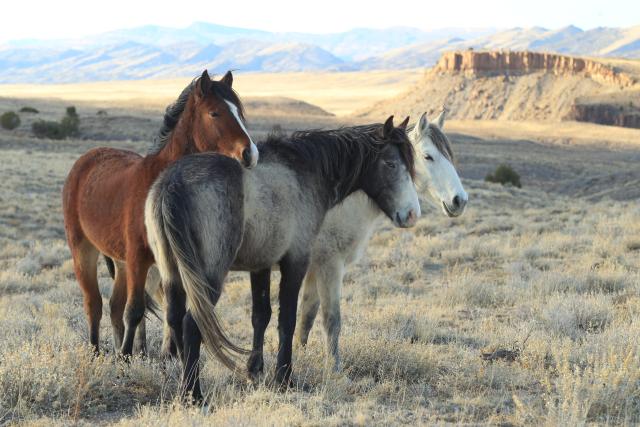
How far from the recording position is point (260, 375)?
5.68 meters

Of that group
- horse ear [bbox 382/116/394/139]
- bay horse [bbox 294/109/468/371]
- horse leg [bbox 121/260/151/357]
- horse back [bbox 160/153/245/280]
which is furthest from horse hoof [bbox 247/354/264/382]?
horse ear [bbox 382/116/394/139]

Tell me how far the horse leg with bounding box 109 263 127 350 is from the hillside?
8119 cm

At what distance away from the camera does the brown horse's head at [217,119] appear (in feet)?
17.8

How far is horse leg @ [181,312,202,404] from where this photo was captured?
4.95 m

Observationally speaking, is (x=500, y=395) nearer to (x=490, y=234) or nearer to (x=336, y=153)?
(x=336, y=153)

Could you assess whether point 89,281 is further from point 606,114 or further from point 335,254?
point 606,114

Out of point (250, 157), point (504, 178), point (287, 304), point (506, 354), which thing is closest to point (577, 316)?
point (506, 354)

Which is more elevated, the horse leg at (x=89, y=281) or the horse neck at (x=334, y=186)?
the horse neck at (x=334, y=186)

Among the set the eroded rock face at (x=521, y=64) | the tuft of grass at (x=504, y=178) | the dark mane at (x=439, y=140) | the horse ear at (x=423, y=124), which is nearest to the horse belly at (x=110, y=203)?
the horse ear at (x=423, y=124)

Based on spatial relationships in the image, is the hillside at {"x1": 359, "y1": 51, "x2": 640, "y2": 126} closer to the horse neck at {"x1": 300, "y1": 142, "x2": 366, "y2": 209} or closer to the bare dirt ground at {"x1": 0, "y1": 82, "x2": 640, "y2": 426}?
the bare dirt ground at {"x1": 0, "y1": 82, "x2": 640, "y2": 426}

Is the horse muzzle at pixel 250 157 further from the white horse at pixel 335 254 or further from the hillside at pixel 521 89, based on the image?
the hillside at pixel 521 89

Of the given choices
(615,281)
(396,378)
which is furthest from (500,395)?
(615,281)

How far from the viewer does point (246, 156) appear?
521 centimetres

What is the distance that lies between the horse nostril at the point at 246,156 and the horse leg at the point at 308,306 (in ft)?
5.47
